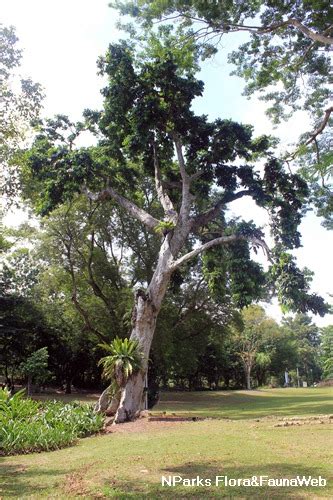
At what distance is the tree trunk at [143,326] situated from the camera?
13.0 m

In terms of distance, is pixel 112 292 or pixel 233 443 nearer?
pixel 233 443

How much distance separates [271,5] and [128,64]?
6382 millimetres

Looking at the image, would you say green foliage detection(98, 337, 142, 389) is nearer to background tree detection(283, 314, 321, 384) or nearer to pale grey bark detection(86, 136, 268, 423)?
pale grey bark detection(86, 136, 268, 423)

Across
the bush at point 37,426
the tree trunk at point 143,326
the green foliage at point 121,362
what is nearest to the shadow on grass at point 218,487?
the bush at point 37,426

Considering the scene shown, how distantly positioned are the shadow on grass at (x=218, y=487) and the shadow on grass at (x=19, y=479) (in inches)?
37.0

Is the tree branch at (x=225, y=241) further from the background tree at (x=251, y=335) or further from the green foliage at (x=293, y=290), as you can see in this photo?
the background tree at (x=251, y=335)

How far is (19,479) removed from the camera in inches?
231

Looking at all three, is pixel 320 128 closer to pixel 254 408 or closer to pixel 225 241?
pixel 225 241

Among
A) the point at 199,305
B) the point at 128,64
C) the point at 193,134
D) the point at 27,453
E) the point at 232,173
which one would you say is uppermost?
the point at 128,64

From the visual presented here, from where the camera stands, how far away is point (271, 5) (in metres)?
11.9

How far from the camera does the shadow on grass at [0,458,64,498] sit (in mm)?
5104

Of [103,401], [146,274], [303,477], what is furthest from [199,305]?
[303,477]

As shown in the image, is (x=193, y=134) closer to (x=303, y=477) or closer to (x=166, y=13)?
(x=166, y=13)

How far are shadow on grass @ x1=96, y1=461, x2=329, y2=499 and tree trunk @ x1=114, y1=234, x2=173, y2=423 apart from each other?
713 centimetres
